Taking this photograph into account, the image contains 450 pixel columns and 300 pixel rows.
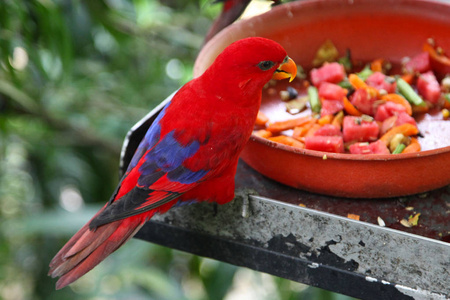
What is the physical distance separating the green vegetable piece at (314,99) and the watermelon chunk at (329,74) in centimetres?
3

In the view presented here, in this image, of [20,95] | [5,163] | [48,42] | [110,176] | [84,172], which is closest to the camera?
[48,42]

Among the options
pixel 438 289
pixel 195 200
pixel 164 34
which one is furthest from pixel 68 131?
pixel 438 289

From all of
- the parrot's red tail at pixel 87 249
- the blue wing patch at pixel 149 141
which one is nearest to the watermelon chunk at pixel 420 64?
the blue wing patch at pixel 149 141

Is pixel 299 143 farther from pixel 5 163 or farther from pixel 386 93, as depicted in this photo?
pixel 5 163

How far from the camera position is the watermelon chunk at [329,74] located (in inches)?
59.8

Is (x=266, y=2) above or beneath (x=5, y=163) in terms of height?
above

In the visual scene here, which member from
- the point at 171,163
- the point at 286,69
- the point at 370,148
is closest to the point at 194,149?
the point at 171,163

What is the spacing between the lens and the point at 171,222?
4.44 feet

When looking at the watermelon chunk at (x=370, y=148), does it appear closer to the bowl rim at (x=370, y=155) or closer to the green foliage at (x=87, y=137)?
the bowl rim at (x=370, y=155)

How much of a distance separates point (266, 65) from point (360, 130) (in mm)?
319

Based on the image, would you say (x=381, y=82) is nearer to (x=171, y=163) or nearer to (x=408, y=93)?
(x=408, y=93)

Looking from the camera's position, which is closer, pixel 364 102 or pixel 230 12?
pixel 364 102

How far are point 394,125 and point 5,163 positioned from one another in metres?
1.96

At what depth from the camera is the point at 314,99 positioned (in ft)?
4.88
